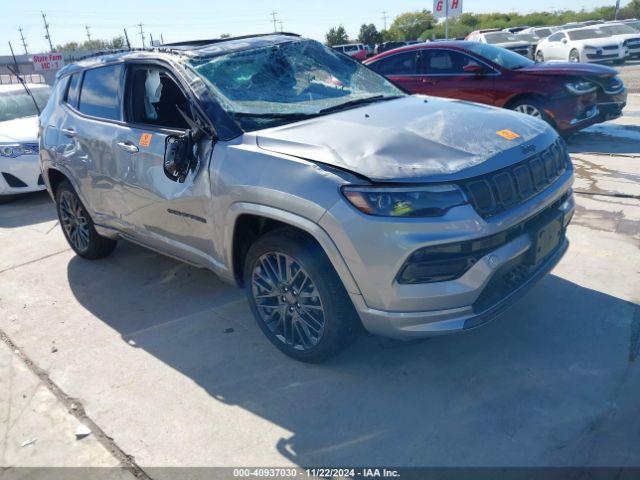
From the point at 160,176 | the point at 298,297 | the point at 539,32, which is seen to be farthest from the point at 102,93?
the point at 539,32

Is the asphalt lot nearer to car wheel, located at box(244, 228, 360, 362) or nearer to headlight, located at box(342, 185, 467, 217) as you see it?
car wheel, located at box(244, 228, 360, 362)

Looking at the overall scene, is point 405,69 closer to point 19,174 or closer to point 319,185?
point 19,174

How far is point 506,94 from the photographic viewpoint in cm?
797

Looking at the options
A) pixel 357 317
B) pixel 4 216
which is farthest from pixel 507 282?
pixel 4 216

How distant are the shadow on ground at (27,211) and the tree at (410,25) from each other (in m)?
64.1

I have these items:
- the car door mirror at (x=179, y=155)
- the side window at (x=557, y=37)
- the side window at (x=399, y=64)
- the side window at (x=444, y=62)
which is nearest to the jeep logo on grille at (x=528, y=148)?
the car door mirror at (x=179, y=155)

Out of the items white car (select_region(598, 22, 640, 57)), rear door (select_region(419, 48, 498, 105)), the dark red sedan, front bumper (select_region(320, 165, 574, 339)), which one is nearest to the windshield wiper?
front bumper (select_region(320, 165, 574, 339))

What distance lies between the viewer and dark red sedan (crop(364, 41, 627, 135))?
768 centimetres

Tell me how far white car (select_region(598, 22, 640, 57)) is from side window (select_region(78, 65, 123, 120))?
63.9 ft

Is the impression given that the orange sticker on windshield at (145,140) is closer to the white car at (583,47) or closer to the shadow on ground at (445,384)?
the shadow on ground at (445,384)

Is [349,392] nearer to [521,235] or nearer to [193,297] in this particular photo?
[521,235]

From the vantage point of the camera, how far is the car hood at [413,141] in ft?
9.00

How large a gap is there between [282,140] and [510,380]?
179cm

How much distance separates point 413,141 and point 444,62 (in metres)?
6.32
